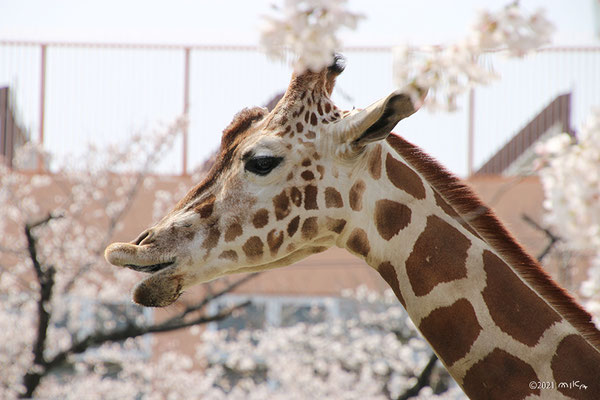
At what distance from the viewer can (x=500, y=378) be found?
7.02ft

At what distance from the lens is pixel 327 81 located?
8.64ft

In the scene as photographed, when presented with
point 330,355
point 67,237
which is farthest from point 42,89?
point 330,355

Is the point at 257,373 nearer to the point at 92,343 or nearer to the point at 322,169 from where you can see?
the point at 92,343

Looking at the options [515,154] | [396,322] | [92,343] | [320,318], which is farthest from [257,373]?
[92,343]

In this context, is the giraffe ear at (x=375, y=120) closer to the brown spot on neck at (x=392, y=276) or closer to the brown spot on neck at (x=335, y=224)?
the brown spot on neck at (x=335, y=224)

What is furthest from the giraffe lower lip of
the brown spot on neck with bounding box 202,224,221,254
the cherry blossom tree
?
the cherry blossom tree

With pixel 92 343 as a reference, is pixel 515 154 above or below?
above

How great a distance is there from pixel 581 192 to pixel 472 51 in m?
1.80

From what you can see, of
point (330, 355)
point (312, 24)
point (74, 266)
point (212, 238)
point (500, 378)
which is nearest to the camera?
point (500, 378)

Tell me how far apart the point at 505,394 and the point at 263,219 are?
2.81 ft

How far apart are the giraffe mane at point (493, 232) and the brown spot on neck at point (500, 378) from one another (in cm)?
21

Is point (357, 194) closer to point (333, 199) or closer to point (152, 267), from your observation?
point (333, 199)

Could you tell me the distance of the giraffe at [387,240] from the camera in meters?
2.16

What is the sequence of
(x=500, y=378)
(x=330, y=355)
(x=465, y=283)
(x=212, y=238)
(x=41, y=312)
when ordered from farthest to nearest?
(x=330, y=355) < (x=41, y=312) < (x=212, y=238) < (x=465, y=283) < (x=500, y=378)
